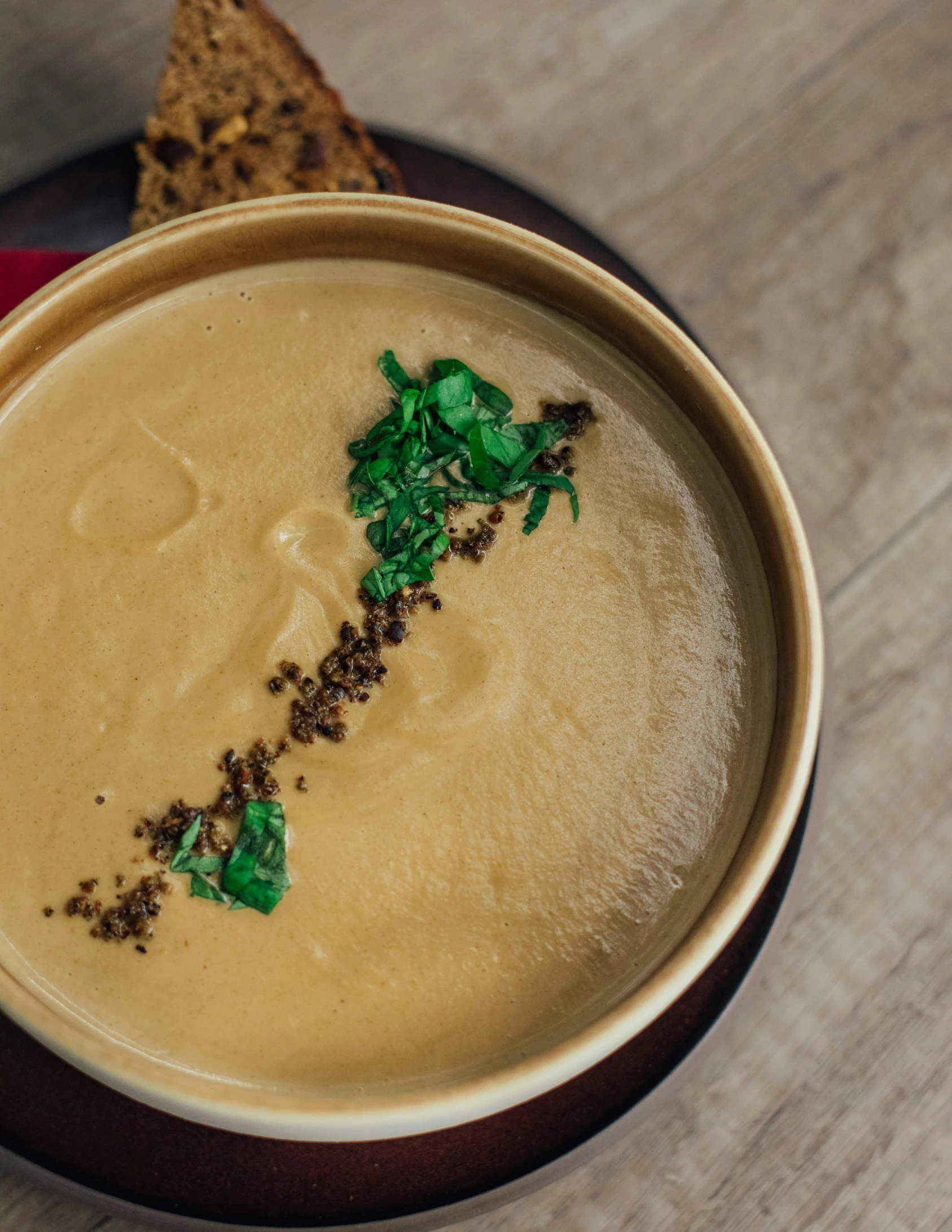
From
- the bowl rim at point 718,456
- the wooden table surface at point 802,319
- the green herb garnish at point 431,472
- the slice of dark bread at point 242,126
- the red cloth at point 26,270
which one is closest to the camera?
the bowl rim at point 718,456

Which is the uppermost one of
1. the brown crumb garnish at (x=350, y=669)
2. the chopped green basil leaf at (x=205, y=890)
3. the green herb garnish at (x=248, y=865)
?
the brown crumb garnish at (x=350, y=669)

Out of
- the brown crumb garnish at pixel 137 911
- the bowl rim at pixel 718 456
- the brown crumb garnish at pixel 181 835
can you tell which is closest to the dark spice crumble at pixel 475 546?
the bowl rim at pixel 718 456

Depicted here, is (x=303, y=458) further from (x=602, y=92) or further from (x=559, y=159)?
(x=602, y=92)

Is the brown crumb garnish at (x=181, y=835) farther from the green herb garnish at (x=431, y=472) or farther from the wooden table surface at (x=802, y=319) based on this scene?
the wooden table surface at (x=802, y=319)

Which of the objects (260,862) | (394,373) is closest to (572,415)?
(394,373)

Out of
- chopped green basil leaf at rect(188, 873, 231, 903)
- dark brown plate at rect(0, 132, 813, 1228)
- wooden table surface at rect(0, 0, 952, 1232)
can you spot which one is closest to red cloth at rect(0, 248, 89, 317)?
wooden table surface at rect(0, 0, 952, 1232)

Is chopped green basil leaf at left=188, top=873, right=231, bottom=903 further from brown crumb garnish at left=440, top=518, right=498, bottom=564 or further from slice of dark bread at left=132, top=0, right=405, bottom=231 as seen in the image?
slice of dark bread at left=132, top=0, right=405, bottom=231

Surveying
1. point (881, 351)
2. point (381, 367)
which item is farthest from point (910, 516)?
point (381, 367)
